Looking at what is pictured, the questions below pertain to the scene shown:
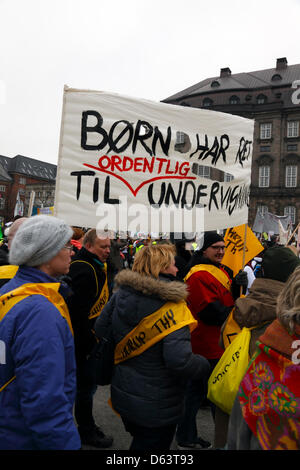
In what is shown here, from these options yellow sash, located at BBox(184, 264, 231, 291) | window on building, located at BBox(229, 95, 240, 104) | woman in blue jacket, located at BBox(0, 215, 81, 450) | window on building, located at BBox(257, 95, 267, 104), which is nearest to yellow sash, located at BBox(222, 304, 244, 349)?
yellow sash, located at BBox(184, 264, 231, 291)

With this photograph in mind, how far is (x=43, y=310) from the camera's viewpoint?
5.04 feet

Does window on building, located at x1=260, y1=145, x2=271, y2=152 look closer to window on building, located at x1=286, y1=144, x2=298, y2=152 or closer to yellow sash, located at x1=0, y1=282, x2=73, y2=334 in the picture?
window on building, located at x1=286, y1=144, x2=298, y2=152

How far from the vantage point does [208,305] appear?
9.86ft

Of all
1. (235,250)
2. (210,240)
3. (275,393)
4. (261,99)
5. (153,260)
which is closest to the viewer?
(275,393)

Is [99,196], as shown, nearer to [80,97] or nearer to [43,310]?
[80,97]

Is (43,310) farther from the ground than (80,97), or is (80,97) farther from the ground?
(80,97)

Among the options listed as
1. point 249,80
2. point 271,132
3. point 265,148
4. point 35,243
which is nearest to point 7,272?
point 35,243

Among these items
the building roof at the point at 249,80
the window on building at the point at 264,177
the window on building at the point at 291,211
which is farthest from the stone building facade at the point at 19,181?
the window on building at the point at 291,211

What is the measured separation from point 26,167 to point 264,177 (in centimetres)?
5332

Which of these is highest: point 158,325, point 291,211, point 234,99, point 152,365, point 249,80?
point 249,80

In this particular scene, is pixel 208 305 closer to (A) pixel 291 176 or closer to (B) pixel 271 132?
(A) pixel 291 176

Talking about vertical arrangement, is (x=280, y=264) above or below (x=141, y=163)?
below

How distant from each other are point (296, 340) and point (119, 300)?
1.15 metres
